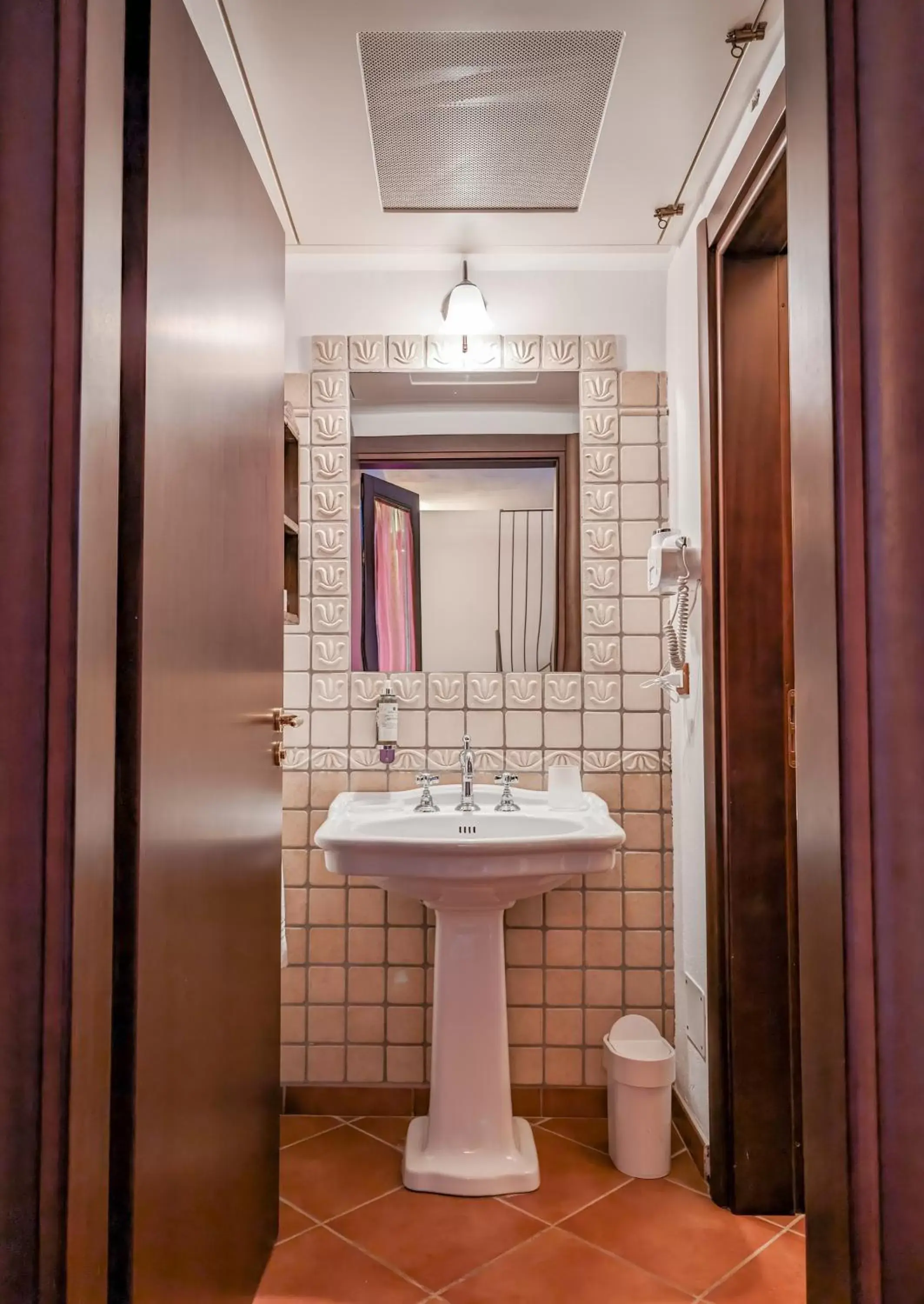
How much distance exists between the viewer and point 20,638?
79 cm

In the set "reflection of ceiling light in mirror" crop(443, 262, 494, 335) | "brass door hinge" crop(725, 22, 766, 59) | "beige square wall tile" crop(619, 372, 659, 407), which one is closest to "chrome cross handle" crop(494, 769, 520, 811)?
"beige square wall tile" crop(619, 372, 659, 407)

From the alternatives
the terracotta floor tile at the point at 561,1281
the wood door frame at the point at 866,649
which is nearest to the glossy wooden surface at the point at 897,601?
the wood door frame at the point at 866,649

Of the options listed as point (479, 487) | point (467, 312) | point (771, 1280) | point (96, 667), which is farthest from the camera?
point (479, 487)

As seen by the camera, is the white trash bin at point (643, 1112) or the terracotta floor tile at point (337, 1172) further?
the white trash bin at point (643, 1112)

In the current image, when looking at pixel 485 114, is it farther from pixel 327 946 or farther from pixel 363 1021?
pixel 363 1021

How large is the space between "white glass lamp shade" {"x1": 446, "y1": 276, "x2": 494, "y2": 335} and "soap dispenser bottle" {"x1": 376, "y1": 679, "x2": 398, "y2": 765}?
970 millimetres

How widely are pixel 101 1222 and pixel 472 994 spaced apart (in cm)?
120

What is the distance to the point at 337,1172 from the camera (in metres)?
2.05

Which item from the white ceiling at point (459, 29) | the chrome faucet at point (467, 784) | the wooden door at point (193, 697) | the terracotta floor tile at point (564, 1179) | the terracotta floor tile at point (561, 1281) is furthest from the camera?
the chrome faucet at point (467, 784)

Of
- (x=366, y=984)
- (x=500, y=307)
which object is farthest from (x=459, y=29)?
(x=366, y=984)

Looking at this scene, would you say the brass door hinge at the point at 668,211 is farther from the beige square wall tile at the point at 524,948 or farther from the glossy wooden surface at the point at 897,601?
the beige square wall tile at the point at 524,948

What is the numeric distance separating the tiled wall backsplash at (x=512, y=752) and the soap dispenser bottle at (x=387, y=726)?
0.03 metres

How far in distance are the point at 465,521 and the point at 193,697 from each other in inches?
51.4

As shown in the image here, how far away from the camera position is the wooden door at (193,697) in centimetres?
101
